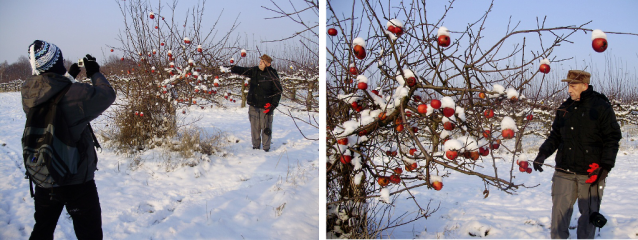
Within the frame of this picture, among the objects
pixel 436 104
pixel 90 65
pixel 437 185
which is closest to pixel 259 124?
pixel 90 65

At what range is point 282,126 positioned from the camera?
5336mm

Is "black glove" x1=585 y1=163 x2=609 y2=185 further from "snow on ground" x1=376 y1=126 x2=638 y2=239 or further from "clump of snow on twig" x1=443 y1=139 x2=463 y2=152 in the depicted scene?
"clump of snow on twig" x1=443 y1=139 x2=463 y2=152

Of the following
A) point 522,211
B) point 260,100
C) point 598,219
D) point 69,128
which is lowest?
point 522,211

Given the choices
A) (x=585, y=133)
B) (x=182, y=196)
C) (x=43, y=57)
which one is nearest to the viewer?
(x=43, y=57)

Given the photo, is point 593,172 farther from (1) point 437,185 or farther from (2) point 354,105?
(2) point 354,105

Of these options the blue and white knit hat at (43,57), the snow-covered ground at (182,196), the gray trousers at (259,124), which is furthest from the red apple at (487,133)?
the gray trousers at (259,124)

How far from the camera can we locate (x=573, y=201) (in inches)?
62.3

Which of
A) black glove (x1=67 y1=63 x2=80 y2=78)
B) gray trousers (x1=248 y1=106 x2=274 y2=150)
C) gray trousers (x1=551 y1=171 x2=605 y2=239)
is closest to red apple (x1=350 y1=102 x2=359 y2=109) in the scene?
gray trousers (x1=551 y1=171 x2=605 y2=239)

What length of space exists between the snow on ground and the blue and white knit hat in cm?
173

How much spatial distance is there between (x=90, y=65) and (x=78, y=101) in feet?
0.86

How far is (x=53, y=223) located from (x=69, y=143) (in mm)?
366

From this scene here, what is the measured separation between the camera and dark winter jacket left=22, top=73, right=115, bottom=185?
1.34 metres

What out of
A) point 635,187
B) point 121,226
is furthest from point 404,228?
point 121,226

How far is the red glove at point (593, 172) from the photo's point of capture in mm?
1491
